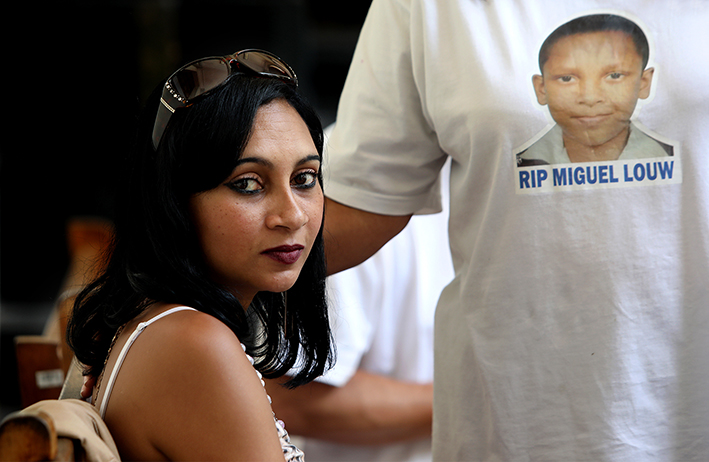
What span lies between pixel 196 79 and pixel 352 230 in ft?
1.70

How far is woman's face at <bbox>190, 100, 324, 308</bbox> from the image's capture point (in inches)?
42.8

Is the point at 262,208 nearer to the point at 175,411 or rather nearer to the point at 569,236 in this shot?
the point at 175,411

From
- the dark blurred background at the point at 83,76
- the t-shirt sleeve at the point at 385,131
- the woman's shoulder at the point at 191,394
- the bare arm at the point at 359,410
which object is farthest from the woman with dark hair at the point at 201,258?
the dark blurred background at the point at 83,76

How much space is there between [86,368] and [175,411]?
0.39 metres

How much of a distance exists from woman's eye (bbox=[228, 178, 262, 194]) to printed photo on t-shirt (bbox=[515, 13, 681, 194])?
0.46 meters

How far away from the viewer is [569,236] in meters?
→ 1.27

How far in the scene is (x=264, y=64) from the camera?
3.92 ft

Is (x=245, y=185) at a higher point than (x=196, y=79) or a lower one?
lower

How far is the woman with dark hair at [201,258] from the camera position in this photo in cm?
98

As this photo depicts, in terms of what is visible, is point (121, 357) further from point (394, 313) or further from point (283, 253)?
point (394, 313)

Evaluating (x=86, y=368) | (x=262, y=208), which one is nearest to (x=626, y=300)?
(x=262, y=208)

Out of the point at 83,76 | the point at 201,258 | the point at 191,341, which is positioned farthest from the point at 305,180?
the point at 83,76

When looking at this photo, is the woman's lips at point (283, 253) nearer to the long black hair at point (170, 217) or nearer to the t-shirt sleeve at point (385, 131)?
the long black hair at point (170, 217)

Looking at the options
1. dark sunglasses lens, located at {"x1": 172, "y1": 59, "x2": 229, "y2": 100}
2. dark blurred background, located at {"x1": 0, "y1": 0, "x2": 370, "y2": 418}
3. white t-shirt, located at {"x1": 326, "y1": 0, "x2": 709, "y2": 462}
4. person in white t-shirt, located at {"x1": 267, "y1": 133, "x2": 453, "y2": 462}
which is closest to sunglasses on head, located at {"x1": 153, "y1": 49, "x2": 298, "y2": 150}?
dark sunglasses lens, located at {"x1": 172, "y1": 59, "x2": 229, "y2": 100}
